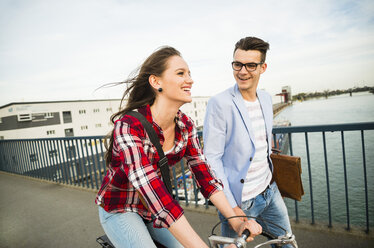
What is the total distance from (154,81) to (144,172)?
68 cm

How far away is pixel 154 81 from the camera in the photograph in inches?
59.9

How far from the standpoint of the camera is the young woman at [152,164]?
1.12m

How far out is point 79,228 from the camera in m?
3.36

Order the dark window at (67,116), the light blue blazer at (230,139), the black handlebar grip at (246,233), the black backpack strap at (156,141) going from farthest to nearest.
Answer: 1. the dark window at (67,116)
2. the light blue blazer at (230,139)
3. the black backpack strap at (156,141)
4. the black handlebar grip at (246,233)

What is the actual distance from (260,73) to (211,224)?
2.30 metres

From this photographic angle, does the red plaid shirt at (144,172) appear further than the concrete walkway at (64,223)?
No

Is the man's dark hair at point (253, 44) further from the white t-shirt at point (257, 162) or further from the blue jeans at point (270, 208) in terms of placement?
the blue jeans at point (270, 208)

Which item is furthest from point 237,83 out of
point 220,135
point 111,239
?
point 111,239

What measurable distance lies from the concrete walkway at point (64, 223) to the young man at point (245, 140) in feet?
3.56

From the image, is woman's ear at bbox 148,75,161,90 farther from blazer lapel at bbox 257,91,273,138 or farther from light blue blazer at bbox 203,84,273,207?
blazer lapel at bbox 257,91,273,138

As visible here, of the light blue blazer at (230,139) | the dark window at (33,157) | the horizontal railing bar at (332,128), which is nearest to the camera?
the light blue blazer at (230,139)

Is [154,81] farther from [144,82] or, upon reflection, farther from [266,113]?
[266,113]

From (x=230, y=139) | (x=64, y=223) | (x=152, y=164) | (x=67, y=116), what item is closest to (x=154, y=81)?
(x=152, y=164)

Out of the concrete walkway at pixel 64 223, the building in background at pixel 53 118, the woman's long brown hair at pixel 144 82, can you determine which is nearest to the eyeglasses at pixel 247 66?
the woman's long brown hair at pixel 144 82
